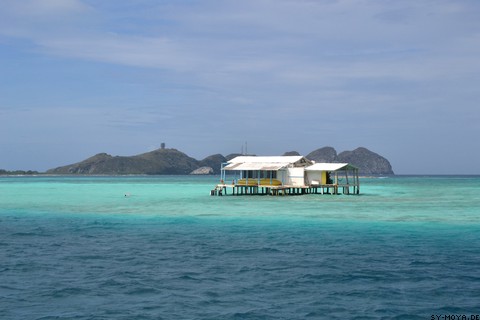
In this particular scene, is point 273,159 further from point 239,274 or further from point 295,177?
point 239,274

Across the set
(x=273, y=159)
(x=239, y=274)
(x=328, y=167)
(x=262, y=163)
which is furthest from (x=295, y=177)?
(x=239, y=274)

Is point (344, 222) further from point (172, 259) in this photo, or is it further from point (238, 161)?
point (238, 161)

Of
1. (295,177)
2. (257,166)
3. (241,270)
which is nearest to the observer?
(241,270)

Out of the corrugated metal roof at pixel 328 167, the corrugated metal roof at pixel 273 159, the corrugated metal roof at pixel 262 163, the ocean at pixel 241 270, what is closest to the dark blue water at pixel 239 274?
the ocean at pixel 241 270

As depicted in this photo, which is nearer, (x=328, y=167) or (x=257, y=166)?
(x=257, y=166)

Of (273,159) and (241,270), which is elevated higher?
(273,159)

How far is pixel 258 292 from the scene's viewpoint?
14.6 m

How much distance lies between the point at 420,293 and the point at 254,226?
16.1m

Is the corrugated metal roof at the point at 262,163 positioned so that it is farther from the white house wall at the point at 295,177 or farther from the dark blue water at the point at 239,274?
the dark blue water at the point at 239,274

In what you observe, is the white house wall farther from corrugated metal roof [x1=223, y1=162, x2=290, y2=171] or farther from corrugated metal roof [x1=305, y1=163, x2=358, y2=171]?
corrugated metal roof [x1=223, y1=162, x2=290, y2=171]

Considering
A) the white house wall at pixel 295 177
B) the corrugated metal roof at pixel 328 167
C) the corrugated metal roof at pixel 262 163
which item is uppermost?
the corrugated metal roof at pixel 262 163

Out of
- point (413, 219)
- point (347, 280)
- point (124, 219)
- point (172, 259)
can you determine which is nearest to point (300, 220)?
point (413, 219)

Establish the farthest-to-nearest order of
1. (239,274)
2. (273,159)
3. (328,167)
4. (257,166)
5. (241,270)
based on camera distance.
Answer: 1. (273,159)
2. (328,167)
3. (257,166)
4. (241,270)
5. (239,274)

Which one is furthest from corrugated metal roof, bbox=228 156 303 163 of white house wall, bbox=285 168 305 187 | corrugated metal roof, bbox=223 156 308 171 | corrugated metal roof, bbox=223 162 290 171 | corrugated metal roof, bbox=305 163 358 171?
corrugated metal roof, bbox=305 163 358 171
